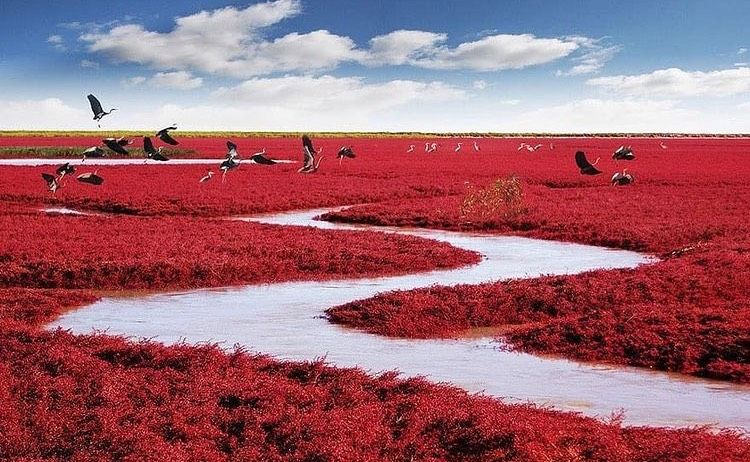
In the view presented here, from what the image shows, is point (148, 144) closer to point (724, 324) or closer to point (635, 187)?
point (724, 324)

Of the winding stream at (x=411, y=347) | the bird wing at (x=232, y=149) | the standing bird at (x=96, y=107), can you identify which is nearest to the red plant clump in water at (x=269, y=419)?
the winding stream at (x=411, y=347)

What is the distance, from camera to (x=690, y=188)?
4294 cm

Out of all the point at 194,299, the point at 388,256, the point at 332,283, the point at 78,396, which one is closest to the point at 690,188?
the point at 388,256

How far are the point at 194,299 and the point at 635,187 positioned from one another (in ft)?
Result: 106

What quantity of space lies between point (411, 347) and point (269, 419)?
176 inches

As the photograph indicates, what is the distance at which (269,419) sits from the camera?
29.3 feet

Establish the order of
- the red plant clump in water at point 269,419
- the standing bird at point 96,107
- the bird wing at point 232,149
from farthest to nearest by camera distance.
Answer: the bird wing at point 232,149, the standing bird at point 96,107, the red plant clump in water at point 269,419

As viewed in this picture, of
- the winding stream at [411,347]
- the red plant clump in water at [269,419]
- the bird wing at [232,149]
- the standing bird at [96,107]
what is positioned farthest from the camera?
the bird wing at [232,149]

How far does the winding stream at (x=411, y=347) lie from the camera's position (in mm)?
10327

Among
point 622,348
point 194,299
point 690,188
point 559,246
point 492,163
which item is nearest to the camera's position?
point 622,348

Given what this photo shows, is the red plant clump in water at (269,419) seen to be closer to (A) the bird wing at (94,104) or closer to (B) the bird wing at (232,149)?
(A) the bird wing at (94,104)

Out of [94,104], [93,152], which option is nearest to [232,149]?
[93,152]

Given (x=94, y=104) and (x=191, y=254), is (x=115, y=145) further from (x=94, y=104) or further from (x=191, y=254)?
(x=191, y=254)

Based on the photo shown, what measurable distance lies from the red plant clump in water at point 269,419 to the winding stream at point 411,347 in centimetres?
107
